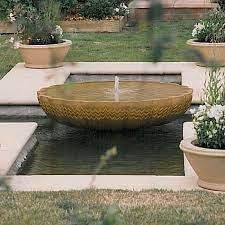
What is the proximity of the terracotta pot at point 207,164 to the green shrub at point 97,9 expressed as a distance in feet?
38.9

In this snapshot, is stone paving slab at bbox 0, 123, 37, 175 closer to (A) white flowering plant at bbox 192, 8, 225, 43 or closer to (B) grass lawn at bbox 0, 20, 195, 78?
(B) grass lawn at bbox 0, 20, 195, 78

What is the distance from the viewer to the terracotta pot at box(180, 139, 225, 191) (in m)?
5.25

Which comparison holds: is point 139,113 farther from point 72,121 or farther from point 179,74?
point 179,74

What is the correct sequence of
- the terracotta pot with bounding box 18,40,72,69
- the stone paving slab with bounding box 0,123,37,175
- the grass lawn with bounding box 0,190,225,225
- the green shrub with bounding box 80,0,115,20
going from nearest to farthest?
the grass lawn with bounding box 0,190,225,225
the stone paving slab with bounding box 0,123,37,175
the terracotta pot with bounding box 18,40,72,69
the green shrub with bounding box 80,0,115,20

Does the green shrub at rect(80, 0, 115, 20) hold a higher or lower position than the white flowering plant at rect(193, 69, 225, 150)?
lower

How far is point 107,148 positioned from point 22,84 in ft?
10.6

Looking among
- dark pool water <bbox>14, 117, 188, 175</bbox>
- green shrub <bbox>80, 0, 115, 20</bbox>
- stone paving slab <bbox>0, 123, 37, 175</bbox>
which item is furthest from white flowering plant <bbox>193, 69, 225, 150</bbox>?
green shrub <bbox>80, 0, 115, 20</bbox>

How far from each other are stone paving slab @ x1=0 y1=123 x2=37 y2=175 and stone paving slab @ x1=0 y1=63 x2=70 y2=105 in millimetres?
879

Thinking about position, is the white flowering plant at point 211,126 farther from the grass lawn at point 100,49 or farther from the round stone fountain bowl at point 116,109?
the grass lawn at point 100,49

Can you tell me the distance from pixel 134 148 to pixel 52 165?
105cm

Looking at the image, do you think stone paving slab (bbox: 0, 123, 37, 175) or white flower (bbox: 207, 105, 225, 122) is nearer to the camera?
white flower (bbox: 207, 105, 225, 122)

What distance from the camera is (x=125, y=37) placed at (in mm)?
16078

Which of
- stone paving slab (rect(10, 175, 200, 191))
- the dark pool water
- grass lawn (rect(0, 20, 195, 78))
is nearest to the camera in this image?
stone paving slab (rect(10, 175, 200, 191))

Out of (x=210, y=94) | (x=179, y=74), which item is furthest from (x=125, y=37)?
(x=210, y=94)
